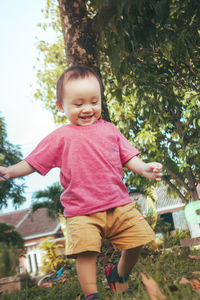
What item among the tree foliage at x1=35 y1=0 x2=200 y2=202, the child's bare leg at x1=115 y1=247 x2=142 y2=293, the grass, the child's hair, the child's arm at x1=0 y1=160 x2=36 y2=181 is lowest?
the grass

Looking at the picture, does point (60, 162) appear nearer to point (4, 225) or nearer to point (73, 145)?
point (73, 145)

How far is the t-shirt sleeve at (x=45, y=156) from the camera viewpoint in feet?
6.70

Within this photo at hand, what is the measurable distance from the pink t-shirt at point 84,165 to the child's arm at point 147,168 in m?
0.09

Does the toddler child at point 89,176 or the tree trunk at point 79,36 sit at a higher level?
the tree trunk at point 79,36

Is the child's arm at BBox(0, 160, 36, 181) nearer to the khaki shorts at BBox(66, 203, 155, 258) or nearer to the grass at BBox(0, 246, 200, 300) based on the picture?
the khaki shorts at BBox(66, 203, 155, 258)

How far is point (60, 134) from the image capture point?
2.09 meters

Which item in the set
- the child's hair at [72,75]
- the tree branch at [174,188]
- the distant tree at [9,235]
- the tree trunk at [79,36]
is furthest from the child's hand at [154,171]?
the tree branch at [174,188]

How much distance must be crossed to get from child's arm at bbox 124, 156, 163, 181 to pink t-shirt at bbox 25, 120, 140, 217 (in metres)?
0.09

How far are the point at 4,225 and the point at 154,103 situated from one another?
13.2ft

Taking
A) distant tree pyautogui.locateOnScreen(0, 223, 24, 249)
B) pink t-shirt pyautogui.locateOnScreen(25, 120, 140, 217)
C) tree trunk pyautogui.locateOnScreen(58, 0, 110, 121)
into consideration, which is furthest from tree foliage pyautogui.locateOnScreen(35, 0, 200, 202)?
distant tree pyautogui.locateOnScreen(0, 223, 24, 249)

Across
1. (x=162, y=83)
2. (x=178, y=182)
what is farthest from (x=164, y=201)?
(x=162, y=83)

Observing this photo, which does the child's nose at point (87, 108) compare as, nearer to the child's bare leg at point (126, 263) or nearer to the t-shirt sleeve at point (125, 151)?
the t-shirt sleeve at point (125, 151)

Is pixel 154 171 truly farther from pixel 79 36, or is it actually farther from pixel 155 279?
pixel 79 36

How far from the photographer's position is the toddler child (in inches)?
73.9
